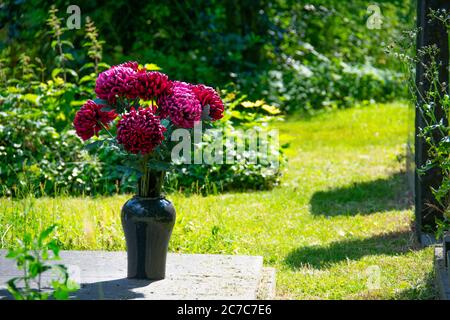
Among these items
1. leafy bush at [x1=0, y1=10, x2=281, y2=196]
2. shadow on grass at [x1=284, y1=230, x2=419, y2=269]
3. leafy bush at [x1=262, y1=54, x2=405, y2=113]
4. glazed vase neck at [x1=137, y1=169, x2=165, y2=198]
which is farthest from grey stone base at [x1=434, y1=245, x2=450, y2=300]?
leafy bush at [x1=262, y1=54, x2=405, y2=113]

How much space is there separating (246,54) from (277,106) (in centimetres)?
112

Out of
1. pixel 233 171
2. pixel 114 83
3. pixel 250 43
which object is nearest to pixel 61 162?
pixel 233 171

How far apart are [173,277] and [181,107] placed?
95 cm

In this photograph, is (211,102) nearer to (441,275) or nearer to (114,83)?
(114,83)

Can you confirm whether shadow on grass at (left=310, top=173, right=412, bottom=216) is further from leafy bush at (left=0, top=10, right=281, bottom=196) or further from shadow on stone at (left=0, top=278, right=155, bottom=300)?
shadow on stone at (left=0, top=278, right=155, bottom=300)

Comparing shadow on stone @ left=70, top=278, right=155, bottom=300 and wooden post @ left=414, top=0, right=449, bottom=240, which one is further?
wooden post @ left=414, top=0, right=449, bottom=240

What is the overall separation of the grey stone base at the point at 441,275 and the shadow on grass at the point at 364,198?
1973 millimetres

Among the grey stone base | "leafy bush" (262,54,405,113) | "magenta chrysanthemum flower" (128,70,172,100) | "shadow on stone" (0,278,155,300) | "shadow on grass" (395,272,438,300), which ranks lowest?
"shadow on grass" (395,272,438,300)

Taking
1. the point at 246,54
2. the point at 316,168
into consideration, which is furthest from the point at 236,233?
the point at 246,54

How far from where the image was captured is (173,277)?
488 cm

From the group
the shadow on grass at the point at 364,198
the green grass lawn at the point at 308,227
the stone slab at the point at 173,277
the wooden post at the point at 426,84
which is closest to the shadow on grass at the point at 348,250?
the green grass lawn at the point at 308,227

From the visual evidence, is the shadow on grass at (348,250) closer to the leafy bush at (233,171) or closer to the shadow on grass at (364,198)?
the shadow on grass at (364,198)

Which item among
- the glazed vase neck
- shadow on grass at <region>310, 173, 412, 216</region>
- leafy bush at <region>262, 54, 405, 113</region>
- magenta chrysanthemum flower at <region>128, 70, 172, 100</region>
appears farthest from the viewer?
leafy bush at <region>262, 54, 405, 113</region>

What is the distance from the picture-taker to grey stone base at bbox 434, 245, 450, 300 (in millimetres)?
4590
